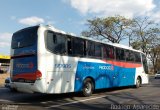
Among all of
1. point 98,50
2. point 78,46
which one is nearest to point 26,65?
point 78,46

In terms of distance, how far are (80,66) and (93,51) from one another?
164 centimetres

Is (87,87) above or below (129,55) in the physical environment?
below

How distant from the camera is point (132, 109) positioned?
10312 mm

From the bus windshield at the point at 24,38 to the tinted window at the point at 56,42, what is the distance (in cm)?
65

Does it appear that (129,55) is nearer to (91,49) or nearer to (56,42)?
(91,49)

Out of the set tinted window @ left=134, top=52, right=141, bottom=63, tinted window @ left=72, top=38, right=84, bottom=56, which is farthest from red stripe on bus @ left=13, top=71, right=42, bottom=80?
tinted window @ left=134, top=52, right=141, bottom=63

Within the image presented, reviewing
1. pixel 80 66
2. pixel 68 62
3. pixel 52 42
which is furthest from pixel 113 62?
pixel 52 42

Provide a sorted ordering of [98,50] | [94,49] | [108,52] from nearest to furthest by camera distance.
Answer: [94,49] < [98,50] < [108,52]

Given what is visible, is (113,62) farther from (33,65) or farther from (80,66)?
(33,65)

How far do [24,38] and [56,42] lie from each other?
4.79ft

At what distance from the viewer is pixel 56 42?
12.5 meters

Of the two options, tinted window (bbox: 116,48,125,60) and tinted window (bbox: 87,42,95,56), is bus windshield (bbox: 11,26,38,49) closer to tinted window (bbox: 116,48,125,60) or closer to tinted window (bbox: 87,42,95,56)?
tinted window (bbox: 87,42,95,56)

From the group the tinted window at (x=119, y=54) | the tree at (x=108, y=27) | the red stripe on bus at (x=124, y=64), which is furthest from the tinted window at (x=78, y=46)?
the tree at (x=108, y=27)

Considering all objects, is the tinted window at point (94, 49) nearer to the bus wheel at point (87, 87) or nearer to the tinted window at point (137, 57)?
the bus wheel at point (87, 87)
